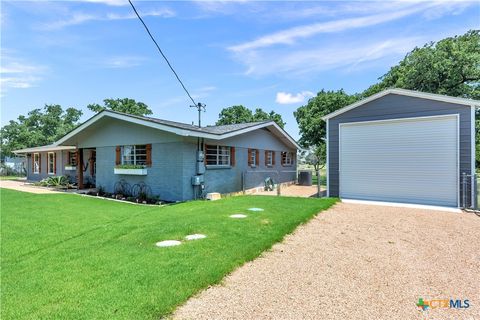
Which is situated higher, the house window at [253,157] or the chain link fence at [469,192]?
the house window at [253,157]

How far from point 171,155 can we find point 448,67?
18086mm

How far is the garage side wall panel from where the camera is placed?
8547mm

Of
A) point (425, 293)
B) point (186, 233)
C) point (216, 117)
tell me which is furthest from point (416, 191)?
point (216, 117)

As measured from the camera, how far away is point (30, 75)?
919 cm

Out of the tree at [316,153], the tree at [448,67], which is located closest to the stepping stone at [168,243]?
the tree at [448,67]

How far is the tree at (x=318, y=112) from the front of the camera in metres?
22.1

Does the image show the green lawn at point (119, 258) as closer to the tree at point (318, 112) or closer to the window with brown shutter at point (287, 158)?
the window with brown shutter at point (287, 158)

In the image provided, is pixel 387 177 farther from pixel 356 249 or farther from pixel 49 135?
pixel 49 135

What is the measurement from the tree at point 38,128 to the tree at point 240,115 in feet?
70.9

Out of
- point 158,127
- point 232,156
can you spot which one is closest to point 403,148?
point 232,156

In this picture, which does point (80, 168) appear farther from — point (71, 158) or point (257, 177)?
point (257, 177)

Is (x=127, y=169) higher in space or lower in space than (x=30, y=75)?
lower

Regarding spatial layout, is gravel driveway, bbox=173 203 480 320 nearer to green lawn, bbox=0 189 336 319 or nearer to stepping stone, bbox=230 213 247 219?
green lawn, bbox=0 189 336 319

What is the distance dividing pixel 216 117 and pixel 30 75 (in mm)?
31738
